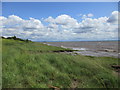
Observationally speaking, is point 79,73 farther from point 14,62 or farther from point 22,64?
point 14,62

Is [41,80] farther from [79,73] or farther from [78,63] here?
[78,63]

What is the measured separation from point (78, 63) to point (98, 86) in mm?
3126

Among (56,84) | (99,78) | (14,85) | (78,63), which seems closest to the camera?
(14,85)

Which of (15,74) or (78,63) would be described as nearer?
(15,74)

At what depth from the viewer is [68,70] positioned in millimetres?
7461

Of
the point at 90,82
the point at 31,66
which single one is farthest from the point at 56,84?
the point at 31,66

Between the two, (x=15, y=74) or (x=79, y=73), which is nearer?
(x=15, y=74)

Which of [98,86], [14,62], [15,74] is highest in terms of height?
[14,62]

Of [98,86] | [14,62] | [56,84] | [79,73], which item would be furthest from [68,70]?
[14,62]

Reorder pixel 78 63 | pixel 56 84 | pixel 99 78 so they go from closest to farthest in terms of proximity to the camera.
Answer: pixel 56 84
pixel 99 78
pixel 78 63

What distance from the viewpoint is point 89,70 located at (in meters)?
7.48

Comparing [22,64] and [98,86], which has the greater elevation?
Answer: [22,64]

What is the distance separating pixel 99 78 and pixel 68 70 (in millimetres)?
2165

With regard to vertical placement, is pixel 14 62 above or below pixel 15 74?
above
